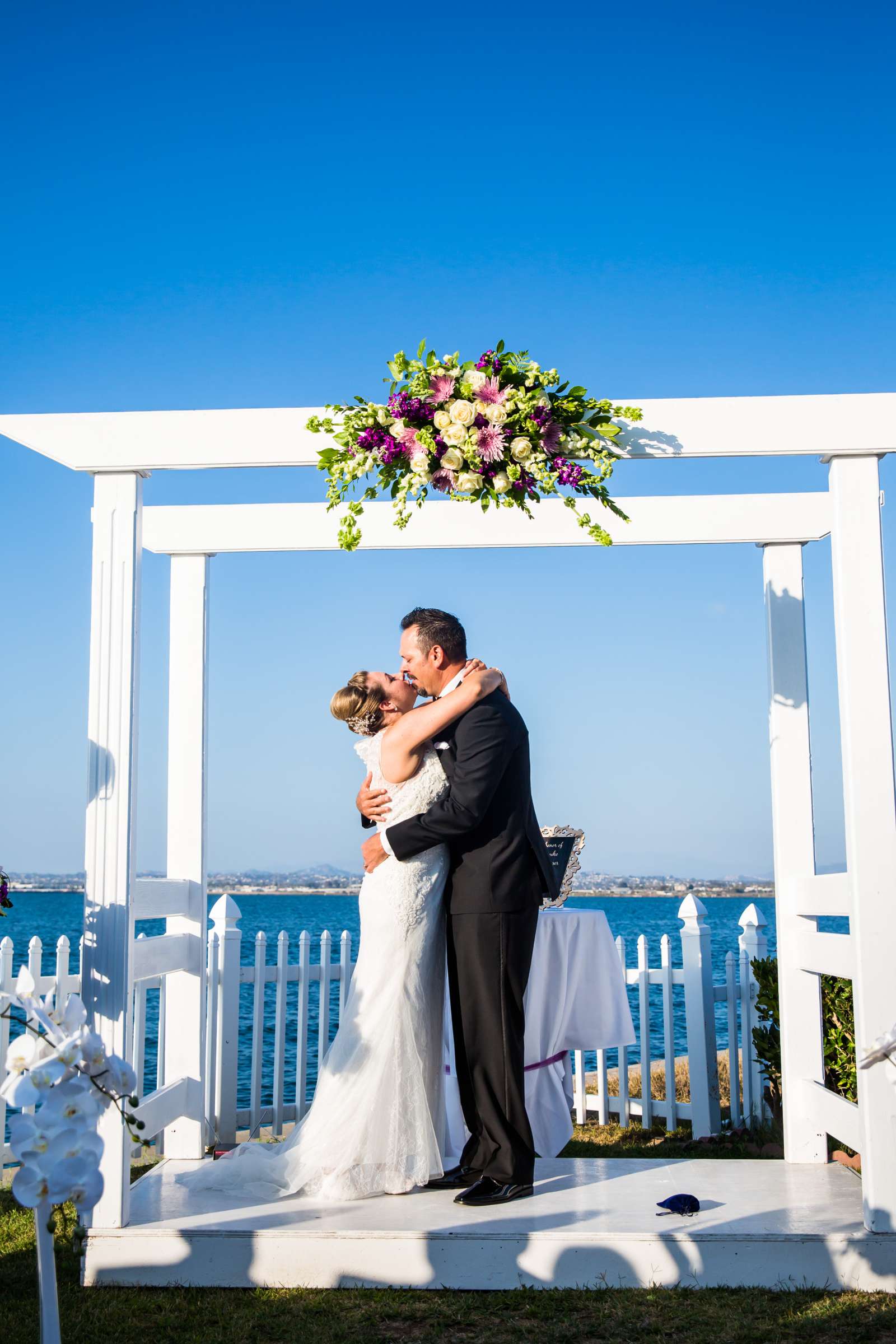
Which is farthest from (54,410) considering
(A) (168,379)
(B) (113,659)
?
(A) (168,379)

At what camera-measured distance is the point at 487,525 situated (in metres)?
5.47

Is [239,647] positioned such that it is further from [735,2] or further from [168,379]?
[735,2]

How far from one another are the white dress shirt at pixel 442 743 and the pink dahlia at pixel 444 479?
2.47 ft

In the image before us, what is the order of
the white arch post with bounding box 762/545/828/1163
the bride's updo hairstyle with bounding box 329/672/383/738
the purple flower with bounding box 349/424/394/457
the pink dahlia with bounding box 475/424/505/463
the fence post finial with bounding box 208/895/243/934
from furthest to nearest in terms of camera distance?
the fence post finial with bounding box 208/895/243/934
the white arch post with bounding box 762/545/828/1163
the bride's updo hairstyle with bounding box 329/672/383/738
the purple flower with bounding box 349/424/394/457
the pink dahlia with bounding box 475/424/505/463

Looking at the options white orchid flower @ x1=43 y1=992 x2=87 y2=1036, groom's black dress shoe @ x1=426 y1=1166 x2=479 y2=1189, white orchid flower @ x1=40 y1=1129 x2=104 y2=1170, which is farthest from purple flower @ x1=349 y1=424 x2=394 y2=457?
groom's black dress shoe @ x1=426 y1=1166 x2=479 y2=1189

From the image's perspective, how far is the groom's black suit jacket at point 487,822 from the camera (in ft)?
13.9

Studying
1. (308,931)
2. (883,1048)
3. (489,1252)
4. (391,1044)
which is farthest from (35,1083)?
(308,931)

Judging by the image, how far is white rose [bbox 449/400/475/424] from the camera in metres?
3.82

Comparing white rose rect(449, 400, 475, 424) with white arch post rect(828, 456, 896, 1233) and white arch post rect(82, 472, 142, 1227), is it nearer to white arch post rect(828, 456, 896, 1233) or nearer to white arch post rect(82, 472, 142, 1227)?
white arch post rect(82, 472, 142, 1227)

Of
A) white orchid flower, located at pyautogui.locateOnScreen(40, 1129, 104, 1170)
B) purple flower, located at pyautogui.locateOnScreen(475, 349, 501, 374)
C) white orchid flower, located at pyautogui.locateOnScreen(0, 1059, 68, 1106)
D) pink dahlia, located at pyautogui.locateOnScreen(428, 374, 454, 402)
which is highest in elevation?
purple flower, located at pyautogui.locateOnScreen(475, 349, 501, 374)

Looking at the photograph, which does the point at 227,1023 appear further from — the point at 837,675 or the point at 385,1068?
the point at 837,675

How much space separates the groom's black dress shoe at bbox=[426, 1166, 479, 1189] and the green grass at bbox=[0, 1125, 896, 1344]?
0.67m

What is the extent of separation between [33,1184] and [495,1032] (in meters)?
2.66

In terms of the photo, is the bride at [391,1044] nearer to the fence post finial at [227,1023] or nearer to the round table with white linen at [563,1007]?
the round table with white linen at [563,1007]
